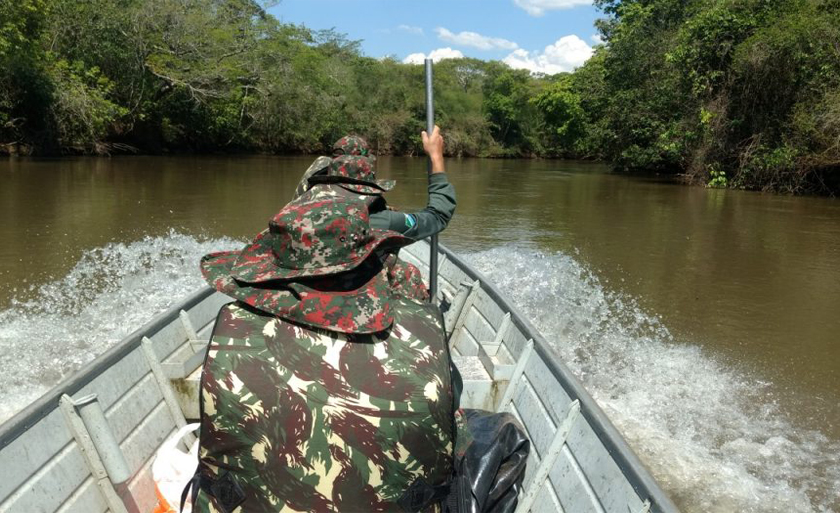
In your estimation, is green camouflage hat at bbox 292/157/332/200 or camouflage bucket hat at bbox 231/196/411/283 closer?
camouflage bucket hat at bbox 231/196/411/283

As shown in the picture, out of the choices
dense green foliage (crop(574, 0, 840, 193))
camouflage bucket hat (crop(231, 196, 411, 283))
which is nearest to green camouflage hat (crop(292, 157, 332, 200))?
camouflage bucket hat (crop(231, 196, 411, 283))

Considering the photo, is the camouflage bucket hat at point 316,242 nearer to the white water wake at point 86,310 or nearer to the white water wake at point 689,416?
the white water wake at point 689,416

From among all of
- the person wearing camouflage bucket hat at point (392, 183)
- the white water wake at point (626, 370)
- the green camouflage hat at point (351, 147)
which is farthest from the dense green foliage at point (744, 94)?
the person wearing camouflage bucket hat at point (392, 183)

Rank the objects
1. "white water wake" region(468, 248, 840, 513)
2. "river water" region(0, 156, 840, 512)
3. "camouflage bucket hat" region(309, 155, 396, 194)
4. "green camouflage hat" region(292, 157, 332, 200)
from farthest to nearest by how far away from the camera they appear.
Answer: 1. "river water" region(0, 156, 840, 512)
2. "white water wake" region(468, 248, 840, 513)
3. "green camouflage hat" region(292, 157, 332, 200)
4. "camouflage bucket hat" region(309, 155, 396, 194)

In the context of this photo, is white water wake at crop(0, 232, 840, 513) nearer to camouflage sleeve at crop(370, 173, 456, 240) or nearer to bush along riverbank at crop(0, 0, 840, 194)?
camouflage sleeve at crop(370, 173, 456, 240)

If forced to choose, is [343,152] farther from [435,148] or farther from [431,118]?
[435,148]

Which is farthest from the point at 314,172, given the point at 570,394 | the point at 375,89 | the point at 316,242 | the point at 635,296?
the point at 375,89

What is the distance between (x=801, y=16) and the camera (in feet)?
57.9

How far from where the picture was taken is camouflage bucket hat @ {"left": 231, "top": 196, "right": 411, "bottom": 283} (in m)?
Result: 1.82

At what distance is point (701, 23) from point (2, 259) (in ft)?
60.6

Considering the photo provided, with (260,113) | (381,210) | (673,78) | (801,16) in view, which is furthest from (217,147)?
(381,210)

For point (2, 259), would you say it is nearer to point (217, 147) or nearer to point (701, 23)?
point (701, 23)

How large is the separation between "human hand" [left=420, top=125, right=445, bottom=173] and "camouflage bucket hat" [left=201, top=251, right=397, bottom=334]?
1568 mm

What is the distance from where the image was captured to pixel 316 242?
5.96 feet
